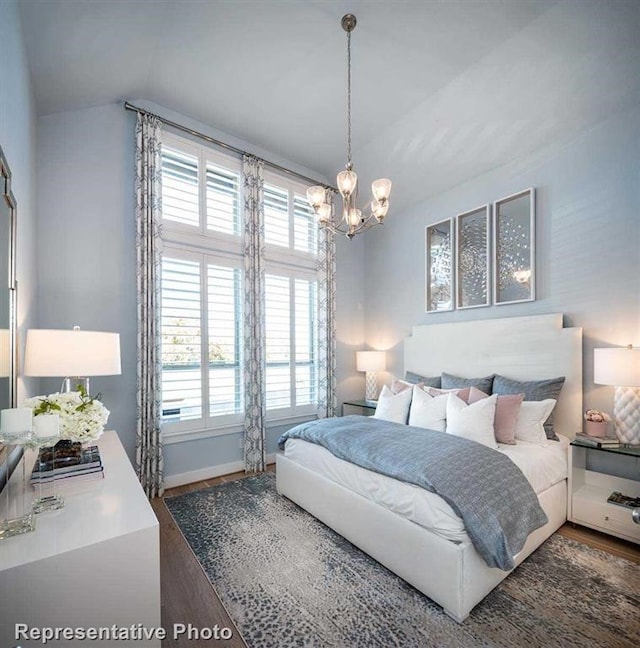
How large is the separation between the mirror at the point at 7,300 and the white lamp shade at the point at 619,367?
3568 mm

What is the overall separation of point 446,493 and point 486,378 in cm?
190

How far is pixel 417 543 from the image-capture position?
1864 millimetres

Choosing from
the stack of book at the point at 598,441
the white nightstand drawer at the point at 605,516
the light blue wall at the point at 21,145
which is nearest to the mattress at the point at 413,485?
the stack of book at the point at 598,441

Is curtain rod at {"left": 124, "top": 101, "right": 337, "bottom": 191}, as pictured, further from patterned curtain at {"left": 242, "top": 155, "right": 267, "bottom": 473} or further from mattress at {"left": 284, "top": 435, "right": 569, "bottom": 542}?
mattress at {"left": 284, "top": 435, "right": 569, "bottom": 542}

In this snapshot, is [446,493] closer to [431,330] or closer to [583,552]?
[583,552]

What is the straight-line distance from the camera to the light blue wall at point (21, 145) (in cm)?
165

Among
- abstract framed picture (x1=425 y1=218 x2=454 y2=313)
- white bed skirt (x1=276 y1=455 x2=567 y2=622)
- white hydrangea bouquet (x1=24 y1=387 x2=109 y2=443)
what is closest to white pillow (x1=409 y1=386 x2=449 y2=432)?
white bed skirt (x1=276 y1=455 x2=567 y2=622)

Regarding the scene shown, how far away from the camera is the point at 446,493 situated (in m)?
1.80

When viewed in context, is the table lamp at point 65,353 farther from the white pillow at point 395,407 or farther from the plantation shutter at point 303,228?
the plantation shutter at point 303,228

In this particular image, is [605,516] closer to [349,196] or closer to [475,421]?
[475,421]

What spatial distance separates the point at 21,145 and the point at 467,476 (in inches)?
130

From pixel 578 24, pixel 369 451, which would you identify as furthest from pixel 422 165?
pixel 369 451

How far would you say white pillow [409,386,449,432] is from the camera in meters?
2.90

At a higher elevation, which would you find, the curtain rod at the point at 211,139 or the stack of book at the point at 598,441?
the curtain rod at the point at 211,139
